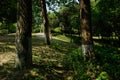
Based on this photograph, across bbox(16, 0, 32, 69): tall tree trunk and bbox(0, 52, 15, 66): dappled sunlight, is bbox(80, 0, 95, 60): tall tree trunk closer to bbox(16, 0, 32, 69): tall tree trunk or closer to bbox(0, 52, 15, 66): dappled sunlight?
bbox(16, 0, 32, 69): tall tree trunk

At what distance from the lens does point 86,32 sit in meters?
11.4

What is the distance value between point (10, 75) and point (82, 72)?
3150 mm

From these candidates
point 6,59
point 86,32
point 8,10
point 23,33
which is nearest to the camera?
point 23,33

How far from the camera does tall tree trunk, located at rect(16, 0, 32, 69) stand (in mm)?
9773

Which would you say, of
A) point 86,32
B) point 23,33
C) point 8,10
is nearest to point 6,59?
point 23,33

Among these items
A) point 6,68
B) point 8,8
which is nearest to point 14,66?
point 6,68

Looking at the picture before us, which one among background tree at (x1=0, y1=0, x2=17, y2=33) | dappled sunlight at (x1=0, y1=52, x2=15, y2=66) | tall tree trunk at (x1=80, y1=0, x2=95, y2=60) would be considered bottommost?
dappled sunlight at (x1=0, y1=52, x2=15, y2=66)

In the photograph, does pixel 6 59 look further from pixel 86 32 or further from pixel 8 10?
pixel 8 10

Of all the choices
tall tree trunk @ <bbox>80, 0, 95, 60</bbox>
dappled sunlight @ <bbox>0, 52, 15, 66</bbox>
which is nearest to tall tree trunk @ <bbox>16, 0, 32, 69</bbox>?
dappled sunlight @ <bbox>0, 52, 15, 66</bbox>

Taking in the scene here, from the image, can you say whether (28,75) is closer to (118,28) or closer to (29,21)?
(29,21)

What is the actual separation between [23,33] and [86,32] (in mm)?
3433

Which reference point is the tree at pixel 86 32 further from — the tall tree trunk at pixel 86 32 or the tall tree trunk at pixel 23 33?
the tall tree trunk at pixel 23 33

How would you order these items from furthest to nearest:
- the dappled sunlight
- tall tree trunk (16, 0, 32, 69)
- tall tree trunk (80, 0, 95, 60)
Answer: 1. the dappled sunlight
2. tall tree trunk (80, 0, 95, 60)
3. tall tree trunk (16, 0, 32, 69)

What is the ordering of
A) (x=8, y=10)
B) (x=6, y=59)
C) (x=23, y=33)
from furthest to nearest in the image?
(x=8, y=10) → (x=6, y=59) → (x=23, y=33)
